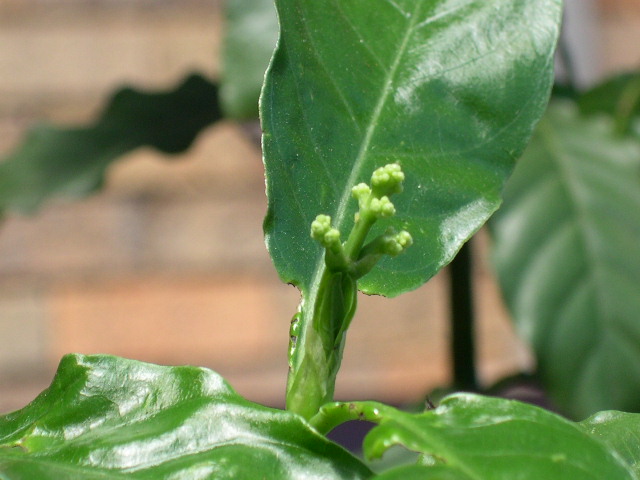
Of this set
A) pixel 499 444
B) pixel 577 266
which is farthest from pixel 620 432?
pixel 577 266

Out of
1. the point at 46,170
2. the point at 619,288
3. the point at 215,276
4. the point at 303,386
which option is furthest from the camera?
the point at 215,276

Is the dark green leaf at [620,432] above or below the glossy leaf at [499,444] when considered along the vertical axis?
below

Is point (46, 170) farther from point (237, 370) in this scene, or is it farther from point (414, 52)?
point (237, 370)

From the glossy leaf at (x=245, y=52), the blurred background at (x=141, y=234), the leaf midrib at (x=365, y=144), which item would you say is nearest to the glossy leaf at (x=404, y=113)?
the leaf midrib at (x=365, y=144)

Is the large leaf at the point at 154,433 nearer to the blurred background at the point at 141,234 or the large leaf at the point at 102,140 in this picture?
the large leaf at the point at 102,140

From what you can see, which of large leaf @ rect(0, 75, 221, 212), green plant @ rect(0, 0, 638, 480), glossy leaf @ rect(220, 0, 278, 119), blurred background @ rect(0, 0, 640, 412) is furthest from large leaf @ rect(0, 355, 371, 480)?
blurred background @ rect(0, 0, 640, 412)

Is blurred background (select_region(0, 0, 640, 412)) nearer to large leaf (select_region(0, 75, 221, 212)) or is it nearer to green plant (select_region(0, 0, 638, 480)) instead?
large leaf (select_region(0, 75, 221, 212))

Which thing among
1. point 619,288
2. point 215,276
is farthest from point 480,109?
point 215,276
